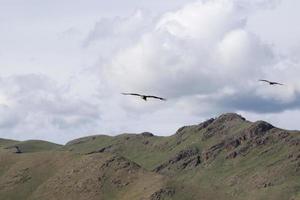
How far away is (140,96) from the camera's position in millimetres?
56031

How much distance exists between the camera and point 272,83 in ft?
204

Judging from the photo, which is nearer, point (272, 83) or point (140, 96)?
point (140, 96)

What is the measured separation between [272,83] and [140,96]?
13.3m
